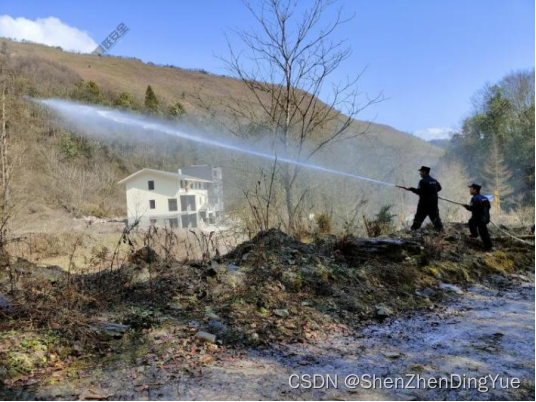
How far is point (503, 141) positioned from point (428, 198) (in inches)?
787

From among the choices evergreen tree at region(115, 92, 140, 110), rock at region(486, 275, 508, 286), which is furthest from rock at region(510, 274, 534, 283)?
evergreen tree at region(115, 92, 140, 110)

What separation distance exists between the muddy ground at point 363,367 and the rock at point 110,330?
590mm

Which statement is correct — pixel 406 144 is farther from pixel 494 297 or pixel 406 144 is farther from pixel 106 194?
pixel 106 194

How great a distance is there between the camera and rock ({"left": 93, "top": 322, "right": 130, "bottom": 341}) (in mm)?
3580

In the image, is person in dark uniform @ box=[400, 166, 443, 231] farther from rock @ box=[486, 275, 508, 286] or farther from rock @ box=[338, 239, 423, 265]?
rock @ box=[338, 239, 423, 265]

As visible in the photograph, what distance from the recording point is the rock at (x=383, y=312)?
467 centimetres

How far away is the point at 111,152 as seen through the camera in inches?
1827

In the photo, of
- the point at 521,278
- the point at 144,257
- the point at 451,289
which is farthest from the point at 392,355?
the point at 521,278

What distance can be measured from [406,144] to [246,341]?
2713 cm

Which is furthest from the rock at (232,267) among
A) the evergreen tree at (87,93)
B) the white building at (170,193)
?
the evergreen tree at (87,93)

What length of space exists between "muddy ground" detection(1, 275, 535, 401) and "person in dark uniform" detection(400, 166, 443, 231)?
13.3 ft

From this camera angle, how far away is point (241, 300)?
15.1 ft

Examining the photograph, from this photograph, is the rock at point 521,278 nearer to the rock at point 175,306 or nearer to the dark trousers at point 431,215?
the dark trousers at point 431,215

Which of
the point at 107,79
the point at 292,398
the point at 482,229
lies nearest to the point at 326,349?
the point at 292,398
